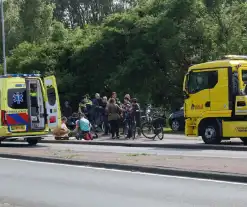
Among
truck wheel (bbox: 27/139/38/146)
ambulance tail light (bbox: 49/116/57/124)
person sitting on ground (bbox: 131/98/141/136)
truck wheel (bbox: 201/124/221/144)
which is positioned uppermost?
person sitting on ground (bbox: 131/98/141/136)

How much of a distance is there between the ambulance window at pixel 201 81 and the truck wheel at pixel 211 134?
135 centimetres

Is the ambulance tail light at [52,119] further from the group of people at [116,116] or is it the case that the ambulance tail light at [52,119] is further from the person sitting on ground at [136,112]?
the person sitting on ground at [136,112]

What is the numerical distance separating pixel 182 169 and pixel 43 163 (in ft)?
15.8

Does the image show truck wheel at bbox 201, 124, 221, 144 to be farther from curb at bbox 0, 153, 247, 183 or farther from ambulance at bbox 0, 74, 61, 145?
curb at bbox 0, 153, 247, 183

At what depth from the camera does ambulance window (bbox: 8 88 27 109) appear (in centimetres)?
2138

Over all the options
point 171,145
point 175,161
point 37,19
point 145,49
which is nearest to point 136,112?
point 171,145

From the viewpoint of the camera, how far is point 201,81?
19906 millimetres

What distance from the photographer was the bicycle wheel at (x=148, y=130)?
2352 cm

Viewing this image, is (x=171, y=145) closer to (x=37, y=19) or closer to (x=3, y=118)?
(x=3, y=118)

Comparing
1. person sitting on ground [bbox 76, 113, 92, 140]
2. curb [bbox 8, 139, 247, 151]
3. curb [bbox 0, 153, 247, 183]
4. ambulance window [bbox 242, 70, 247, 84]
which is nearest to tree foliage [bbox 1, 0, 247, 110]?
person sitting on ground [bbox 76, 113, 92, 140]

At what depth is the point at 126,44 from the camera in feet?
115

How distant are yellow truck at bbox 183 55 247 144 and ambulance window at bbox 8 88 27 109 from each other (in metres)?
6.07

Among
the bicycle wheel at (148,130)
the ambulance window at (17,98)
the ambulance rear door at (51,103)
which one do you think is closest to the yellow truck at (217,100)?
the bicycle wheel at (148,130)

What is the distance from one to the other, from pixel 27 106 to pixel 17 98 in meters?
0.50
